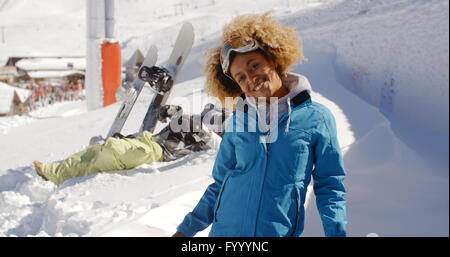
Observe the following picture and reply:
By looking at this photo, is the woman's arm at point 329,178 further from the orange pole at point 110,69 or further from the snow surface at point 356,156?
the orange pole at point 110,69

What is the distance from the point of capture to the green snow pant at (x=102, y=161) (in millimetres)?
3312

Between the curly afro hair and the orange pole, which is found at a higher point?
the curly afro hair

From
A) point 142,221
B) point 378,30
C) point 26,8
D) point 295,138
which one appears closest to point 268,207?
point 295,138

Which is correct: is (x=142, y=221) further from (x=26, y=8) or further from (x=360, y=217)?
(x=26, y=8)

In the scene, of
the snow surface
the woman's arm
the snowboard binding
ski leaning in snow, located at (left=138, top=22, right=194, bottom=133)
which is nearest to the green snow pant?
the snow surface

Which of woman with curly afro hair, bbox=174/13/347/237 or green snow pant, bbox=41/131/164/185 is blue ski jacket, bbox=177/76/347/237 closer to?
woman with curly afro hair, bbox=174/13/347/237

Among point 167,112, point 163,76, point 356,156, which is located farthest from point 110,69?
point 356,156

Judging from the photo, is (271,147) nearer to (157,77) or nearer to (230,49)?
(230,49)

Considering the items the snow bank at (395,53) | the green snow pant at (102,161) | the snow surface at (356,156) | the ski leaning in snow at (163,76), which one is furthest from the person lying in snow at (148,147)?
the snow bank at (395,53)

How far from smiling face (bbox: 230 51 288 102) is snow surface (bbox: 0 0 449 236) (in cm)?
52

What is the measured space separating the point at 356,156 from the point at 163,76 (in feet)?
7.51

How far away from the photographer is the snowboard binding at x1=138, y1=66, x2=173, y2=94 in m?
3.94

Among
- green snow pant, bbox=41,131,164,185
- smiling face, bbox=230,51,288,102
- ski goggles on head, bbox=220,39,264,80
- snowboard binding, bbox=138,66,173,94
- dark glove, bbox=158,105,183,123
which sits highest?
ski goggles on head, bbox=220,39,264,80

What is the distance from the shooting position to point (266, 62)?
3.44 ft
